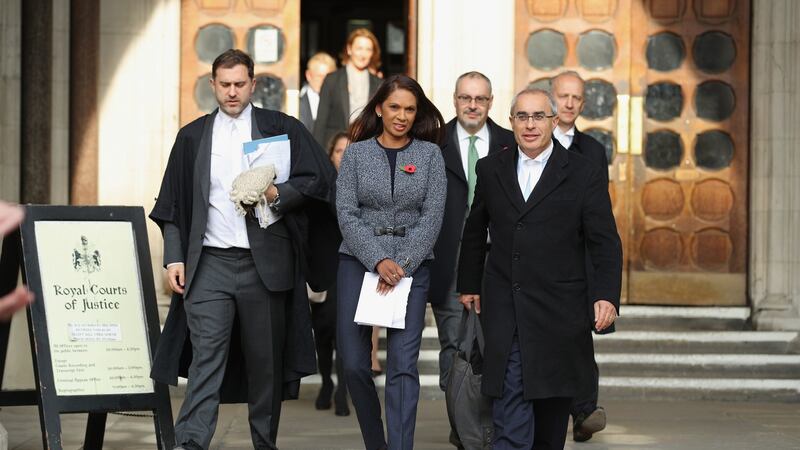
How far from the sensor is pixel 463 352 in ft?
19.9

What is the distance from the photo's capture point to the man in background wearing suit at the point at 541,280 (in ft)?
18.9

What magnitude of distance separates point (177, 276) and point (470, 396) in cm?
159

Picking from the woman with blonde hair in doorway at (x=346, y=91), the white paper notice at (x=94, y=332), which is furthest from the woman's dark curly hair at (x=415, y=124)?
the woman with blonde hair in doorway at (x=346, y=91)

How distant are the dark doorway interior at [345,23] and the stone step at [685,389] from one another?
25.1ft

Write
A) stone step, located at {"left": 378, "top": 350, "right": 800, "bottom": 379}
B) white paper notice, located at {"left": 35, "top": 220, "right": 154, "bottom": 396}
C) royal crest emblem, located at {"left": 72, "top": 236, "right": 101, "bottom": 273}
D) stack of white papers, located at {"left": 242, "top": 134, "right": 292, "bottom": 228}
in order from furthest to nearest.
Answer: stone step, located at {"left": 378, "top": 350, "right": 800, "bottom": 379} < royal crest emblem, located at {"left": 72, "top": 236, "right": 101, "bottom": 273} < white paper notice, located at {"left": 35, "top": 220, "right": 154, "bottom": 396} < stack of white papers, located at {"left": 242, "top": 134, "right": 292, "bottom": 228}

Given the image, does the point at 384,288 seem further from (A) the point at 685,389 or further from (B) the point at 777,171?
(B) the point at 777,171

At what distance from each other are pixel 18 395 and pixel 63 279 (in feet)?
2.36

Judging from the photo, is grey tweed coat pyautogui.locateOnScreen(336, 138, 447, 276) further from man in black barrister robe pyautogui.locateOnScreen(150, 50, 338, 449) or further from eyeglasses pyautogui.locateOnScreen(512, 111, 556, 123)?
eyeglasses pyautogui.locateOnScreen(512, 111, 556, 123)

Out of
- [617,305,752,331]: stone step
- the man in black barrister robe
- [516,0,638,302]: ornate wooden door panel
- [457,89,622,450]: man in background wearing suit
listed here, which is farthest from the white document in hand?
[516,0,638,302]: ornate wooden door panel

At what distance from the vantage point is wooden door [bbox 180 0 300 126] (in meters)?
10.9

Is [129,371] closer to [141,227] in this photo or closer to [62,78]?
[141,227]

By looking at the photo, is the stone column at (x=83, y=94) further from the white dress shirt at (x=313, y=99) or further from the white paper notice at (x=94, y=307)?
the white paper notice at (x=94, y=307)

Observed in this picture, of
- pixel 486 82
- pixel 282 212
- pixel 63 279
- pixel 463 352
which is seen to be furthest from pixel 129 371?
pixel 486 82

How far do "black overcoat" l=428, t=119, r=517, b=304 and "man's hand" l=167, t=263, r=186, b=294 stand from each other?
1347 millimetres
